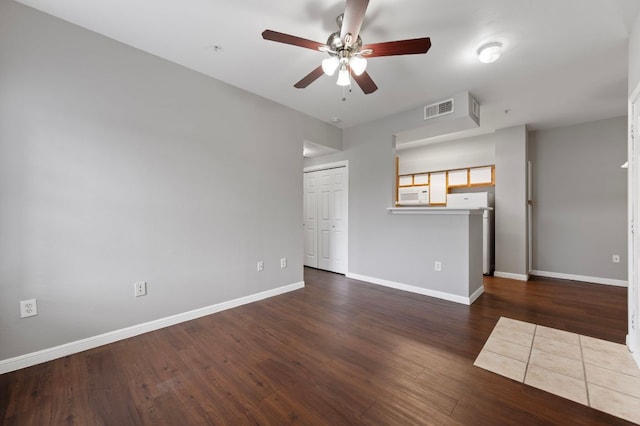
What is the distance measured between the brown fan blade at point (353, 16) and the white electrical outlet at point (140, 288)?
273 cm

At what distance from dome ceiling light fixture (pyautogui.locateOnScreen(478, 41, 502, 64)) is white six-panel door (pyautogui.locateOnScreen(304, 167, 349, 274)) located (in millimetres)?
2577

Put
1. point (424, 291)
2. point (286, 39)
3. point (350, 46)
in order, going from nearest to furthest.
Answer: point (286, 39) → point (350, 46) → point (424, 291)

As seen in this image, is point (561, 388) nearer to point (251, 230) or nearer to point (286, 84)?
point (251, 230)

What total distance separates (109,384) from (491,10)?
150 inches

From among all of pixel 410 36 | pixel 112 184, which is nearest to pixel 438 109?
pixel 410 36

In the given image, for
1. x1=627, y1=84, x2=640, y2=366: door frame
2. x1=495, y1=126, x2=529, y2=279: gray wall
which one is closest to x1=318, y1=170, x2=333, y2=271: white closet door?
x1=495, y1=126, x2=529, y2=279: gray wall

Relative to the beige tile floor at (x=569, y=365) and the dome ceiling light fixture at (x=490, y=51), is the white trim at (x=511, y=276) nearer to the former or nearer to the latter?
the beige tile floor at (x=569, y=365)

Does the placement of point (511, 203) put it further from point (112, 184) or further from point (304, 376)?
point (112, 184)

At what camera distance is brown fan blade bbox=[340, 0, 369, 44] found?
4.88ft

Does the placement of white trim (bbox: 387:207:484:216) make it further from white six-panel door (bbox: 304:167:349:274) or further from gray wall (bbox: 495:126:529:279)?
gray wall (bbox: 495:126:529:279)

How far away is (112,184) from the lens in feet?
7.48

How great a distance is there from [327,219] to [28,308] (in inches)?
152

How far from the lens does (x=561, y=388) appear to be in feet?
5.49

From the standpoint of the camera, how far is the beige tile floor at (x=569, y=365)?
62.7 inches
